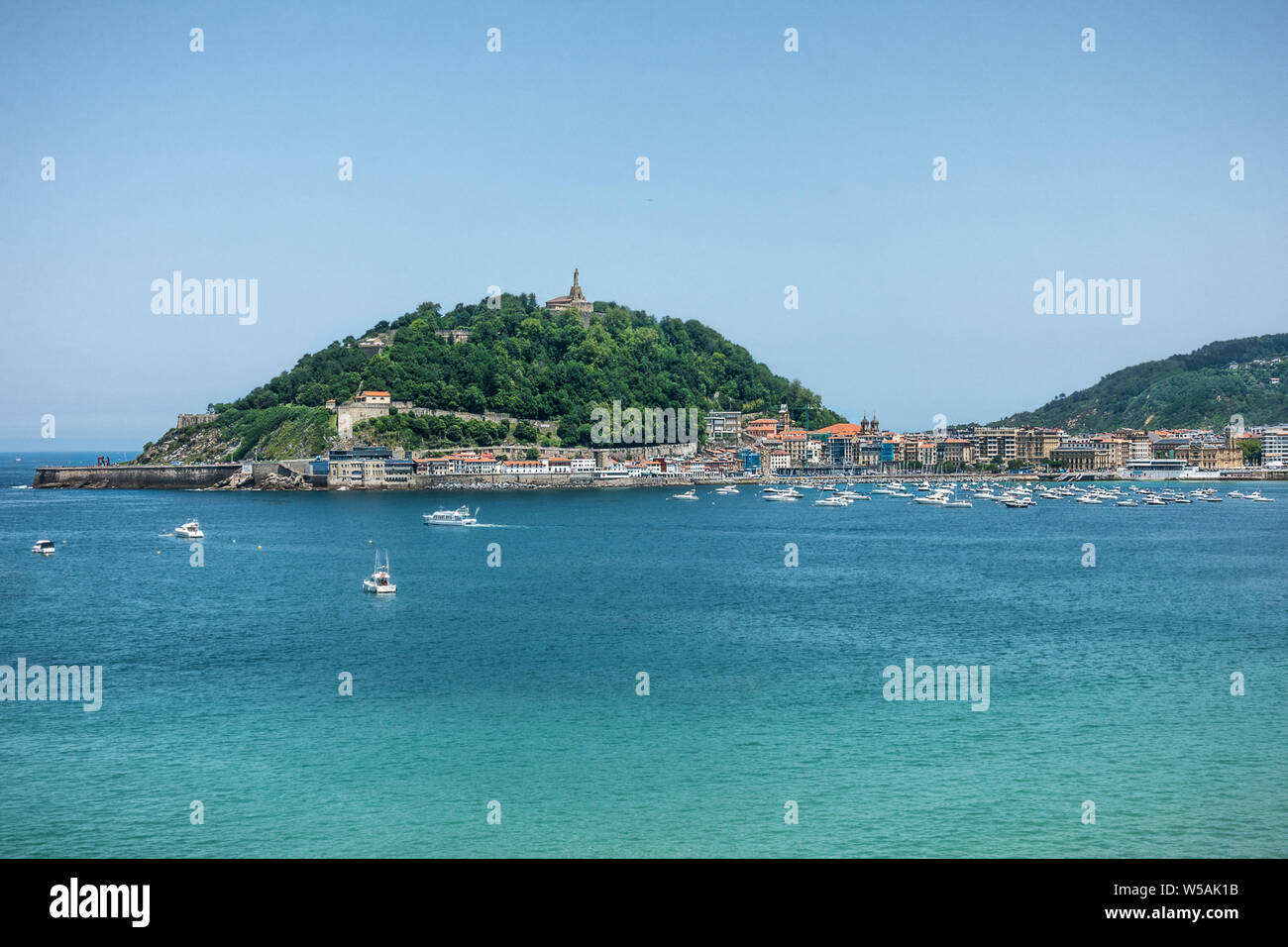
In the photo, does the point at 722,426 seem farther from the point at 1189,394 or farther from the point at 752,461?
the point at 1189,394

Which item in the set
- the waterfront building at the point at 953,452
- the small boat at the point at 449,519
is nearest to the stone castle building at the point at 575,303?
the waterfront building at the point at 953,452

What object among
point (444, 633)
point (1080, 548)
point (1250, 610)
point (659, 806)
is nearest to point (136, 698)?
point (444, 633)

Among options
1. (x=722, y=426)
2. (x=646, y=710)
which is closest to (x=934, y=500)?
(x=722, y=426)

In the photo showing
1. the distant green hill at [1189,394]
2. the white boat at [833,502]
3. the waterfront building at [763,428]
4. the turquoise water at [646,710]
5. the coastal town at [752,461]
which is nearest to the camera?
the turquoise water at [646,710]

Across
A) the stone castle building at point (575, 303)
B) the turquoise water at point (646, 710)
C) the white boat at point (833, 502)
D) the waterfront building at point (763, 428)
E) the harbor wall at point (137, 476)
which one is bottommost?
the turquoise water at point (646, 710)

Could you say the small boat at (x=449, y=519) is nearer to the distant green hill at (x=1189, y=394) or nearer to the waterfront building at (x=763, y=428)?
the waterfront building at (x=763, y=428)

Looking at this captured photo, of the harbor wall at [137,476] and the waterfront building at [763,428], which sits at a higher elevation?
the waterfront building at [763,428]
